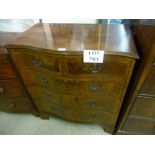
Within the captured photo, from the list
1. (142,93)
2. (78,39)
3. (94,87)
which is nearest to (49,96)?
(94,87)

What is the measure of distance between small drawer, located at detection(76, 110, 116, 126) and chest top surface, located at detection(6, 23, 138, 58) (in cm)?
59

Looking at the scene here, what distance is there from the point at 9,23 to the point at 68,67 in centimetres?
80

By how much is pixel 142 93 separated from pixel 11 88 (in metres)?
1.06

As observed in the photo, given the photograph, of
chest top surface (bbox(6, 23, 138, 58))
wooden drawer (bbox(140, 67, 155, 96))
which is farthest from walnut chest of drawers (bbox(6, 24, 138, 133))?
wooden drawer (bbox(140, 67, 155, 96))

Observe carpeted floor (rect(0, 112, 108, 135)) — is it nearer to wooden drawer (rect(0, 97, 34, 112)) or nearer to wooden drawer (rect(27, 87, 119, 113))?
wooden drawer (rect(0, 97, 34, 112))

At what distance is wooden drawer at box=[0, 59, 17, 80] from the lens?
3.57 ft

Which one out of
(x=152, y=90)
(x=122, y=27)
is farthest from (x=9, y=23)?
(x=152, y=90)

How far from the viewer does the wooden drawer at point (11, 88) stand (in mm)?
1235

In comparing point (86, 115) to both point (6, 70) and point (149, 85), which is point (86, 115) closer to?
point (149, 85)

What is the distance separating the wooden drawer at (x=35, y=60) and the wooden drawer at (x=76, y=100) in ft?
0.84

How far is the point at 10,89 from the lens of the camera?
1.30 m

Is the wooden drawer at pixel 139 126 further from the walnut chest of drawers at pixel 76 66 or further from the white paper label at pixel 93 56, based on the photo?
the white paper label at pixel 93 56

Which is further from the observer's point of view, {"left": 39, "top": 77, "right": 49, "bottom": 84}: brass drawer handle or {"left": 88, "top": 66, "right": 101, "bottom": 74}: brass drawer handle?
{"left": 39, "top": 77, "right": 49, "bottom": 84}: brass drawer handle
